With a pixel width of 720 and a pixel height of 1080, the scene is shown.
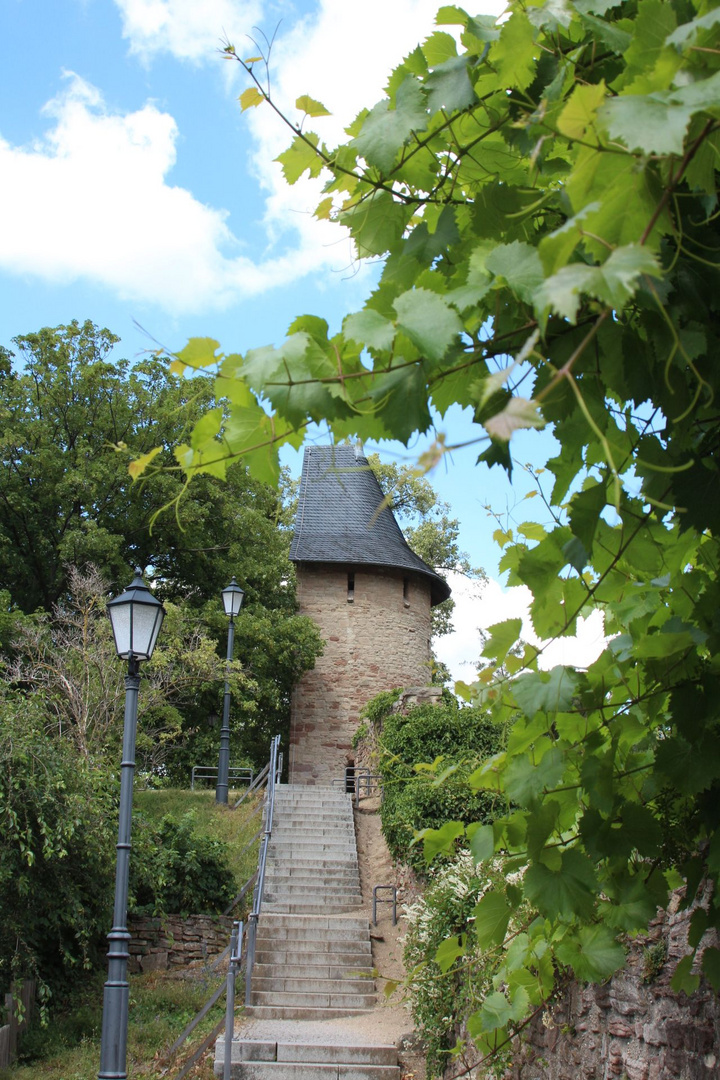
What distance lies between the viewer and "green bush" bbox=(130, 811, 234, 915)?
10.3 m

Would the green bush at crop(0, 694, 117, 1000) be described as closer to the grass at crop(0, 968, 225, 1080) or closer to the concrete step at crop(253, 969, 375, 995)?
the grass at crop(0, 968, 225, 1080)

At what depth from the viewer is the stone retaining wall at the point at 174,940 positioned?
33.5 ft

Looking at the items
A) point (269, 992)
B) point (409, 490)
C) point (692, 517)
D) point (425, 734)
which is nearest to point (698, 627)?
point (692, 517)

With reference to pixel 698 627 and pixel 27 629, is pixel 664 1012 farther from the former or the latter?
pixel 27 629

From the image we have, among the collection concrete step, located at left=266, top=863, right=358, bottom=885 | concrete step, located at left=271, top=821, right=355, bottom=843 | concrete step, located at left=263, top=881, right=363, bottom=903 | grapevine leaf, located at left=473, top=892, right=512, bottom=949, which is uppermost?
grapevine leaf, located at left=473, top=892, right=512, bottom=949

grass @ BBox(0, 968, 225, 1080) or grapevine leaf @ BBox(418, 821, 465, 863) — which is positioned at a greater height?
grapevine leaf @ BBox(418, 821, 465, 863)

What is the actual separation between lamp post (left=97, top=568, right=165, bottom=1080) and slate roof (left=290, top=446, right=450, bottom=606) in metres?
14.9

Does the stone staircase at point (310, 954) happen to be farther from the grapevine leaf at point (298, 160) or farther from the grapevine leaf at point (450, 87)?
the grapevine leaf at point (450, 87)

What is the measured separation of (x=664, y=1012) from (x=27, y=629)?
1271cm

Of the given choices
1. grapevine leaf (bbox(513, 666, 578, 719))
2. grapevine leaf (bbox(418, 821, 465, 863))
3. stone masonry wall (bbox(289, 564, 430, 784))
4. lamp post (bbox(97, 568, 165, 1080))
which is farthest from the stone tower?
grapevine leaf (bbox(513, 666, 578, 719))

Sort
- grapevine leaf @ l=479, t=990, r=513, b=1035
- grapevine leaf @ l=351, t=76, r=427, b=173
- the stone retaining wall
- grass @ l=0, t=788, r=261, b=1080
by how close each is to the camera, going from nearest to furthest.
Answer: grapevine leaf @ l=351, t=76, r=427, b=173, grapevine leaf @ l=479, t=990, r=513, b=1035, grass @ l=0, t=788, r=261, b=1080, the stone retaining wall

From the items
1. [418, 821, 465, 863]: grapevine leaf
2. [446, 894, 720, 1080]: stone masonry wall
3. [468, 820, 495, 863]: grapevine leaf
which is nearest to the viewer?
[468, 820, 495, 863]: grapevine leaf

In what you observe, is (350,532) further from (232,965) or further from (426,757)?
(232,965)

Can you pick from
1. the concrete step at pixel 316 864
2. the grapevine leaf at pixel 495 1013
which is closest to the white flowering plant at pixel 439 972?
A: the grapevine leaf at pixel 495 1013
